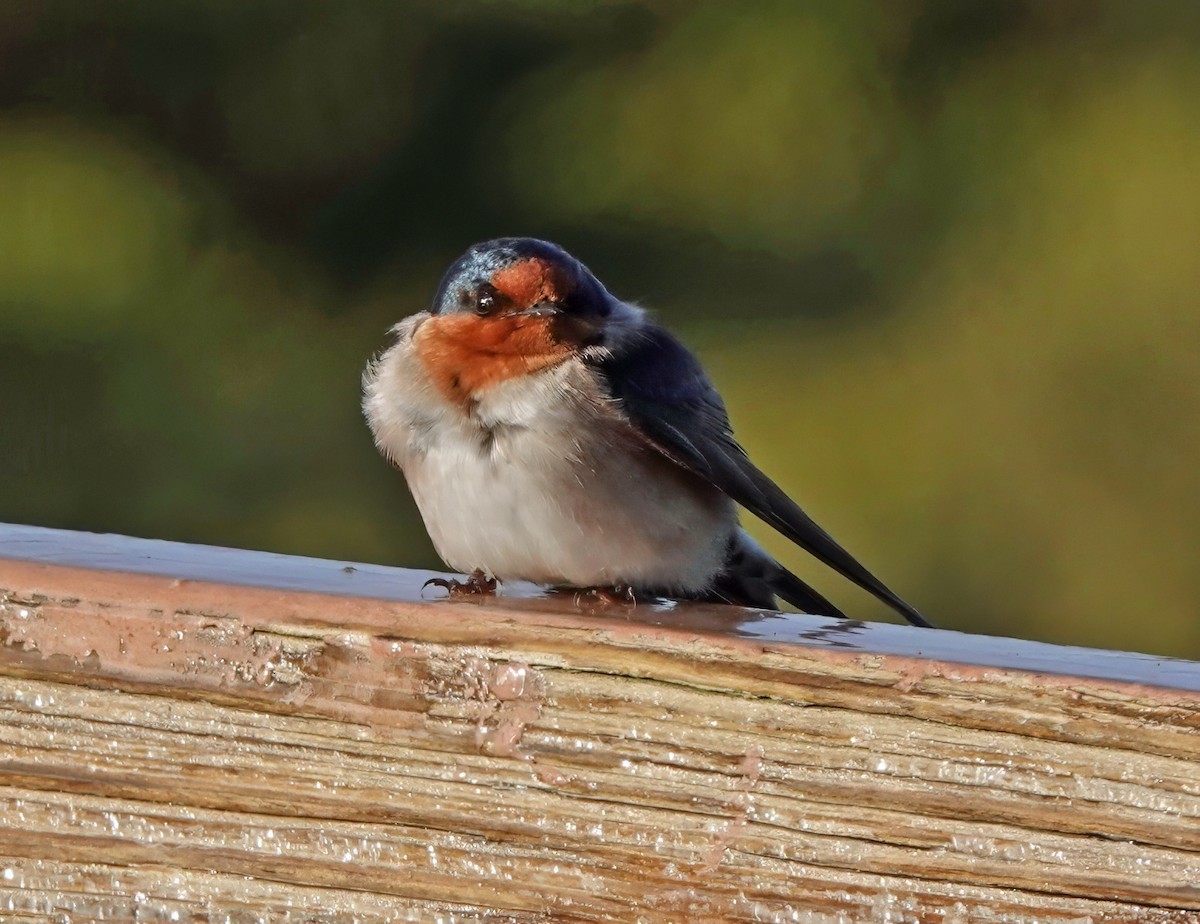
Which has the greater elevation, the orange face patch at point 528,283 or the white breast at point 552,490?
the orange face patch at point 528,283

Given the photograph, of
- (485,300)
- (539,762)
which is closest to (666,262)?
(485,300)

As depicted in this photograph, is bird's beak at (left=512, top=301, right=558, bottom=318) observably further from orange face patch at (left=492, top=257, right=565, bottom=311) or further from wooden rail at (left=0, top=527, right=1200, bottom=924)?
wooden rail at (left=0, top=527, right=1200, bottom=924)

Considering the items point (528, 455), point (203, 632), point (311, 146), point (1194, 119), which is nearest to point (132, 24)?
point (311, 146)

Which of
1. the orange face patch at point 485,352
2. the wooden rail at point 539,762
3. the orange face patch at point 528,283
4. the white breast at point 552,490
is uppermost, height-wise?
the orange face patch at point 528,283

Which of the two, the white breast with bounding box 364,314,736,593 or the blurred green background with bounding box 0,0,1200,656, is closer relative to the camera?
the white breast with bounding box 364,314,736,593

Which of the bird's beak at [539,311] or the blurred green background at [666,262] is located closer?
the bird's beak at [539,311]

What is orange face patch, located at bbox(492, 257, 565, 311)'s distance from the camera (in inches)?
81.1

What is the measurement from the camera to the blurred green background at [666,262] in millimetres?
3811

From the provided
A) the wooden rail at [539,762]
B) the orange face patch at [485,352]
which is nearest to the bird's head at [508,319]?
the orange face patch at [485,352]

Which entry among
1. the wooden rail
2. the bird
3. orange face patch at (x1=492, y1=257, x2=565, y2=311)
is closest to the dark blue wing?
the bird

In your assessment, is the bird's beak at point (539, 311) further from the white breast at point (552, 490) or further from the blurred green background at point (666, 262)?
the blurred green background at point (666, 262)

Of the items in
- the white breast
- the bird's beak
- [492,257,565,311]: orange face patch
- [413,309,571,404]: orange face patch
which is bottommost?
the white breast

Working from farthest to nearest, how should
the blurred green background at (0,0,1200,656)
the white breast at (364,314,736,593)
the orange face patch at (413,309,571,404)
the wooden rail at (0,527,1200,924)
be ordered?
the blurred green background at (0,0,1200,656) → the orange face patch at (413,309,571,404) → the white breast at (364,314,736,593) → the wooden rail at (0,527,1200,924)

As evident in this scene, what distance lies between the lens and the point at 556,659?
94 cm
